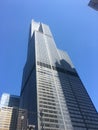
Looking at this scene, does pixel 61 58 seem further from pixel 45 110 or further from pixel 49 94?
pixel 45 110

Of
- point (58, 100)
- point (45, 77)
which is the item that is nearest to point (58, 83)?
point (45, 77)

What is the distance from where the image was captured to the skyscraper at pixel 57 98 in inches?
4641

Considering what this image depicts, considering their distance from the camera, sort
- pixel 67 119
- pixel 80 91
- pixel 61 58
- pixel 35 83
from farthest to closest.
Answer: pixel 61 58
pixel 80 91
pixel 35 83
pixel 67 119

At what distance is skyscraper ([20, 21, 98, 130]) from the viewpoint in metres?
118

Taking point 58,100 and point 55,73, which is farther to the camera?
point 55,73

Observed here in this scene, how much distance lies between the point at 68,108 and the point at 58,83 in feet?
96.5

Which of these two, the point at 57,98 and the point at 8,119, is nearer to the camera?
the point at 8,119

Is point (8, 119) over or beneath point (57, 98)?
beneath

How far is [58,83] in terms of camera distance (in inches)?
6097

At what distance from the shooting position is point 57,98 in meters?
136

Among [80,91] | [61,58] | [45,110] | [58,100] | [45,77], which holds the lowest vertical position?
[45,110]

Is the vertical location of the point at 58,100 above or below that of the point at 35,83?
below

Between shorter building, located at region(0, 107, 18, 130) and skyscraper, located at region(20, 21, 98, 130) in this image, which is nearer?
shorter building, located at region(0, 107, 18, 130)

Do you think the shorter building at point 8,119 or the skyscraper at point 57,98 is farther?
the skyscraper at point 57,98
